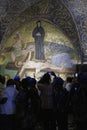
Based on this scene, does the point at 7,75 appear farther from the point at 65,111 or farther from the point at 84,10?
the point at 65,111

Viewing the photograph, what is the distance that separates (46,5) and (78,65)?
3244mm

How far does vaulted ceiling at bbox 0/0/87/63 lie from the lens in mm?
16953

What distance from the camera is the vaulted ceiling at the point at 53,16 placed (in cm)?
1695

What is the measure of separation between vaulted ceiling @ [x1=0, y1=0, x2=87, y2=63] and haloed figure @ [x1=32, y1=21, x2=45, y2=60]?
564 mm

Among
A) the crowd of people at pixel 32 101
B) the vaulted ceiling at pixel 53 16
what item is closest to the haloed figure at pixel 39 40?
the vaulted ceiling at pixel 53 16

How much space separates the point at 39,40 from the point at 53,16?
146 centimetres

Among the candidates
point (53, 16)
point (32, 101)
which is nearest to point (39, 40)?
point (53, 16)

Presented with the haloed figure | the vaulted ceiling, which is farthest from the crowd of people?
the haloed figure

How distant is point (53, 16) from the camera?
17641 mm

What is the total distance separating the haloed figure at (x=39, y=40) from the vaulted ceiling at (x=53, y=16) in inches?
22.2

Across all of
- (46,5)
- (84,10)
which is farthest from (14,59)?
(84,10)

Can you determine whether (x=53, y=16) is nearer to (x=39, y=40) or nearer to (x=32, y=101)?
(x=39, y=40)

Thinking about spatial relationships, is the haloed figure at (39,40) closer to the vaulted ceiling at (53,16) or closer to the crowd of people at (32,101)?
the vaulted ceiling at (53,16)

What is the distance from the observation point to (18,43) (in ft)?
59.3
